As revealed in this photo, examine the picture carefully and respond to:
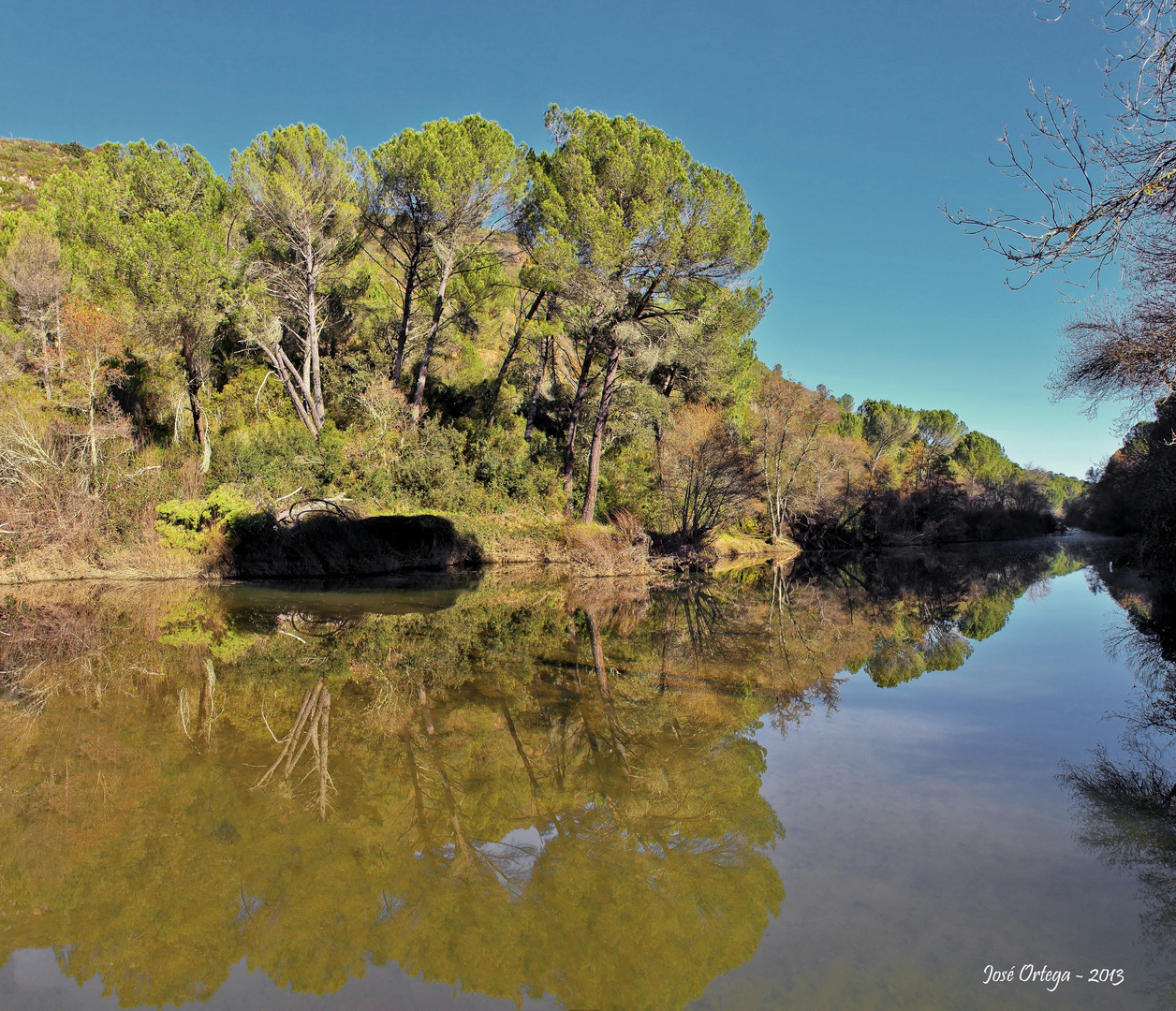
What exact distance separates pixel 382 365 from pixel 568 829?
2502 cm

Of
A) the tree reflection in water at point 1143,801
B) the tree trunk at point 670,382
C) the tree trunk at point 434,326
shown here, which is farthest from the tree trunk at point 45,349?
the tree reflection in water at point 1143,801

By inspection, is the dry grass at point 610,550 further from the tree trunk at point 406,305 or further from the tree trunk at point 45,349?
the tree trunk at point 45,349

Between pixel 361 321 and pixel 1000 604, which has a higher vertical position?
pixel 361 321

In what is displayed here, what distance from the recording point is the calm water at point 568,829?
2.68 m

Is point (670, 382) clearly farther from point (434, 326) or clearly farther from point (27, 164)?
point (27, 164)

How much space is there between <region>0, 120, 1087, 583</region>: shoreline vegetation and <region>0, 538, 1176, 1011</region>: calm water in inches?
345

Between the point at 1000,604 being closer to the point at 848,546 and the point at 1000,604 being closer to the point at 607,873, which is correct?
the point at 607,873

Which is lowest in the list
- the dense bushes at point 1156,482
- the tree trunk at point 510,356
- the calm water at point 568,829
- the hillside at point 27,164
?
the calm water at point 568,829

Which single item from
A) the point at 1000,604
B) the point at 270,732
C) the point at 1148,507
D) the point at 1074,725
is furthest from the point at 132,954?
the point at 1148,507

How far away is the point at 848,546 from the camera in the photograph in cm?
3316

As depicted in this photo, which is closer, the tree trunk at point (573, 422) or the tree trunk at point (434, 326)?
the tree trunk at point (573, 422)

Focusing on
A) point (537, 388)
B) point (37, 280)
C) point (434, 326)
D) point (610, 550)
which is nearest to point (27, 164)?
point (37, 280)

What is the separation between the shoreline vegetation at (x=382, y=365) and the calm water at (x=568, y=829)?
8764 millimetres

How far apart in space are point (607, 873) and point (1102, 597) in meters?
17.2
